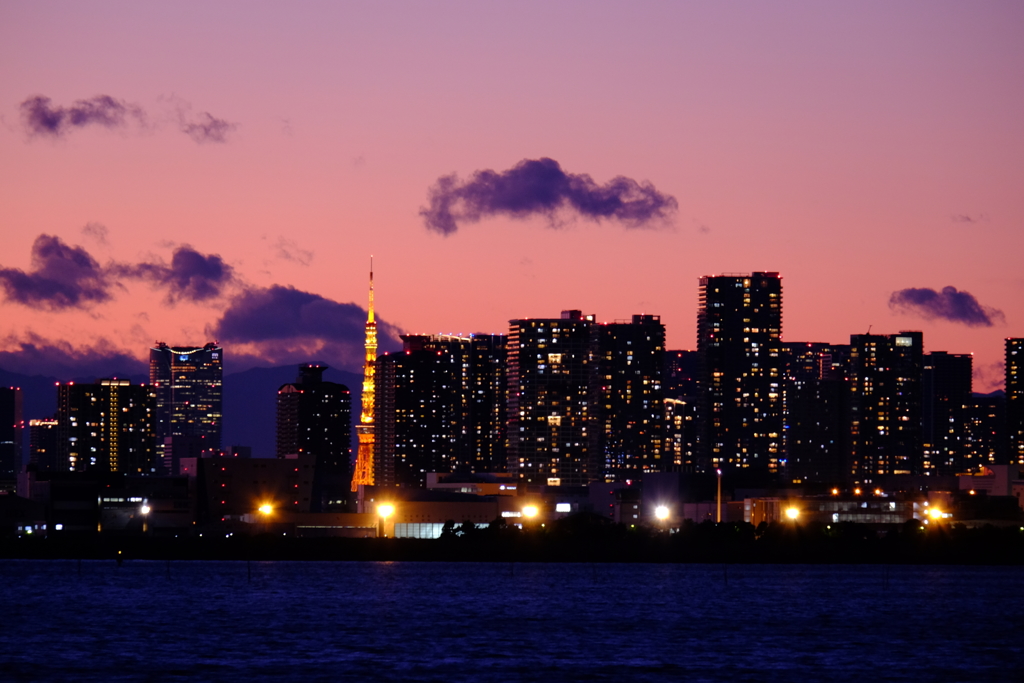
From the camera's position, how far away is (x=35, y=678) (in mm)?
90375

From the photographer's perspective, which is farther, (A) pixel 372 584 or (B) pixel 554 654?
(A) pixel 372 584

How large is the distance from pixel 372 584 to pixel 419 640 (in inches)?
2972

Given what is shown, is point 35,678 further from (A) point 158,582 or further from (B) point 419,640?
(A) point 158,582

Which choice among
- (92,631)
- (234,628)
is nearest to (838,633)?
(234,628)

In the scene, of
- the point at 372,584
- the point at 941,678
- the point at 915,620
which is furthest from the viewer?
the point at 372,584

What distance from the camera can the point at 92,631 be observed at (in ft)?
399

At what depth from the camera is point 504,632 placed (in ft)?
407

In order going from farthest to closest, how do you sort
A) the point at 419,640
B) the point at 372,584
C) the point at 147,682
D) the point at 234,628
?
the point at 372,584
the point at 234,628
the point at 419,640
the point at 147,682

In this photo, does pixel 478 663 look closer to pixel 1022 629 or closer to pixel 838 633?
pixel 838 633

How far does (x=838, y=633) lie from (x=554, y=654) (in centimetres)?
2821

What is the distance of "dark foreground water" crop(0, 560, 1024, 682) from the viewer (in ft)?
317

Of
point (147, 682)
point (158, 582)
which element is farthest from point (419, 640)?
point (158, 582)

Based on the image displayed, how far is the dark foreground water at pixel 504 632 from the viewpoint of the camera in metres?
96.6

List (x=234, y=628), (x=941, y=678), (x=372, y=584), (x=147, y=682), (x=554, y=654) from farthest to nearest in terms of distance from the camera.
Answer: (x=372, y=584) → (x=234, y=628) → (x=554, y=654) → (x=941, y=678) → (x=147, y=682)
